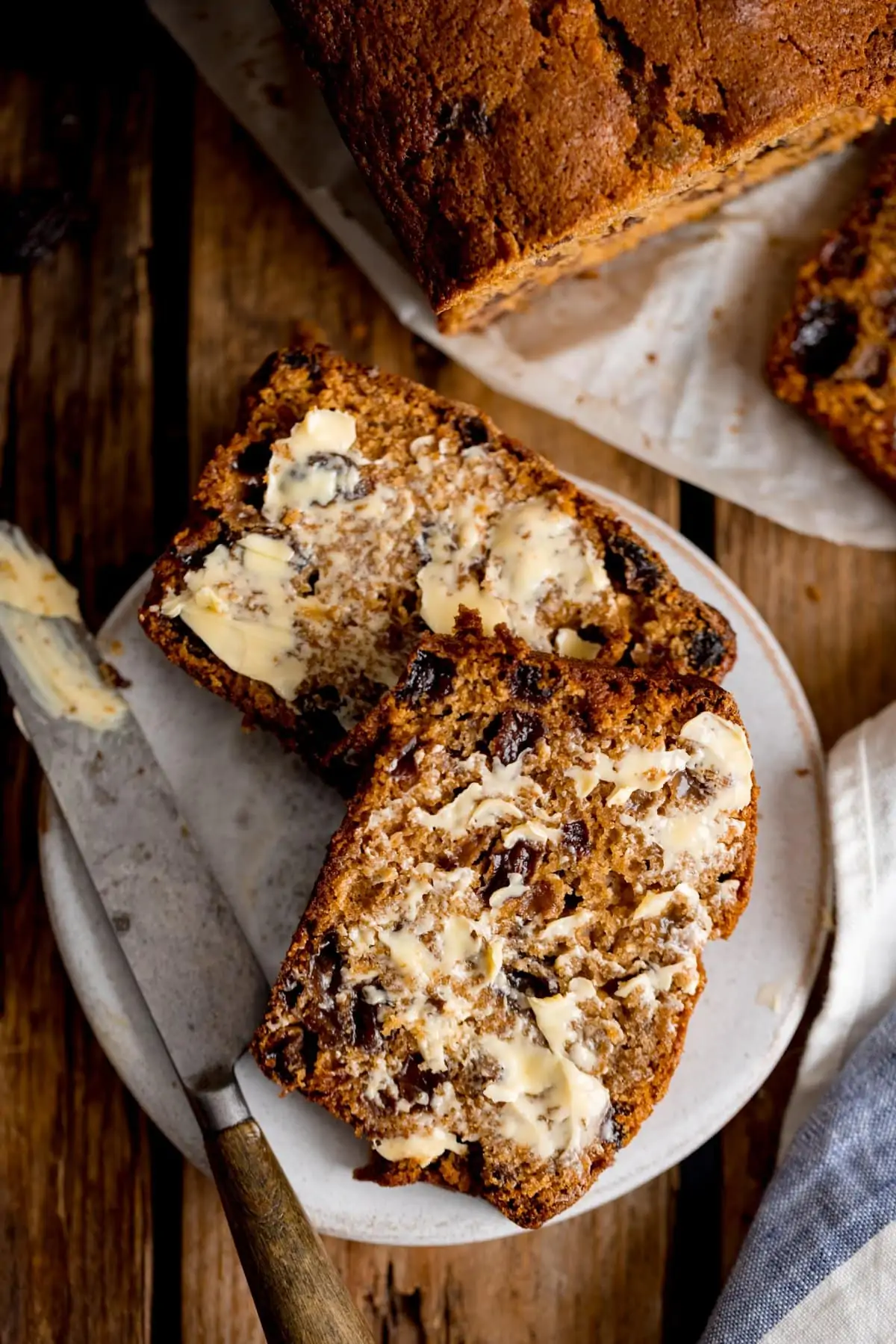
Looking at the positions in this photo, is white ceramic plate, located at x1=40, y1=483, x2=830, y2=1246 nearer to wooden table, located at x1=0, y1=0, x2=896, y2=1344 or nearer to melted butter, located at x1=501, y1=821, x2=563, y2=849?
wooden table, located at x1=0, y1=0, x2=896, y2=1344

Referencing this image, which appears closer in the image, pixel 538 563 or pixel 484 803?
pixel 484 803

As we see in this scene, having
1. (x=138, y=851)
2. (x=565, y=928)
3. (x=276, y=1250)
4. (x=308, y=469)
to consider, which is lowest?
(x=276, y=1250)

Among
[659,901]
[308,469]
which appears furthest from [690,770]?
[308,469]

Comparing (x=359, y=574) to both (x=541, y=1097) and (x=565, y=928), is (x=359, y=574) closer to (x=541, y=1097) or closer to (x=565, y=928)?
(x=565, y=928)

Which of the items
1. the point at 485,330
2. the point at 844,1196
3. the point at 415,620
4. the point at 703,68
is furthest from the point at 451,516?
the point at 844,1196

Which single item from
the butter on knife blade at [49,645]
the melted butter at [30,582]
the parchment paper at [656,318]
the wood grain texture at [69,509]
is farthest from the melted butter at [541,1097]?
the parchment paper at [656,318]

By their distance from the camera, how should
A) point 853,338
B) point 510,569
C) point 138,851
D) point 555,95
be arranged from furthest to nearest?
point 853,338 → point 138,851 → point 510,569 → point 555,95
